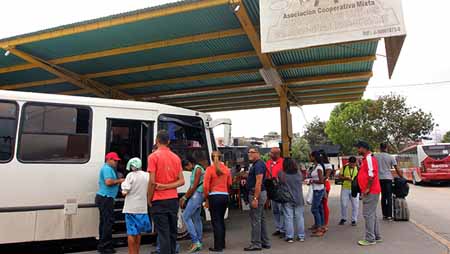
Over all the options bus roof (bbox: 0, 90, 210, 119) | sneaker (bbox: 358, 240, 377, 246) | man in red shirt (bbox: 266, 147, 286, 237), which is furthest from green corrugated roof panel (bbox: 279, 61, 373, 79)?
sneaker (bbox: 358, 240, 377, 246)

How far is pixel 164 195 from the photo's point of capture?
4.81 metres

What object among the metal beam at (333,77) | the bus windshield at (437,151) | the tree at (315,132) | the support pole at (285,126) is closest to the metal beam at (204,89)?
the support pole at (285,126)

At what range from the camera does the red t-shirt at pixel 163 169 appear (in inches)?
189

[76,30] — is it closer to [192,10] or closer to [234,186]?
[192,10]

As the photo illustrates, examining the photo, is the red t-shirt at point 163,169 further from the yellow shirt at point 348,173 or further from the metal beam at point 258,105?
the metal beam at point 258,105

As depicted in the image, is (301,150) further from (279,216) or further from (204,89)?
(279,216)

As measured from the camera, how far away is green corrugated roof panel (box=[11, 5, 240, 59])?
27.2 feet

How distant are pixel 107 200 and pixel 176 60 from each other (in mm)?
5883

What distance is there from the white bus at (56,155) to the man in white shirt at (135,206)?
49.0 inches

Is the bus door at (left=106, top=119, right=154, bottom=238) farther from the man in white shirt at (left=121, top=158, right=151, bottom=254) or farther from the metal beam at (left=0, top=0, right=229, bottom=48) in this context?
the metal beam at (left=0, top=0, right=229, bottom=48)

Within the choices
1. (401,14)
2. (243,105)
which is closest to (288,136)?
(243,105)

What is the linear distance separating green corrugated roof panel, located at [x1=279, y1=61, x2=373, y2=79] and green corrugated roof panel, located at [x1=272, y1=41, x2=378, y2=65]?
0.84m

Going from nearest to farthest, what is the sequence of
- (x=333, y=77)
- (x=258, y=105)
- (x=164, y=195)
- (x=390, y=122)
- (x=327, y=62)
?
(x=164, y=195), (x=327, y=62), (x=333, y=77), (x=258, y=105), (x=390, y=122)

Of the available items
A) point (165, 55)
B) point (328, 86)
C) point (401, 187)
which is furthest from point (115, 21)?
point (328, 86)
